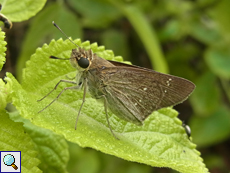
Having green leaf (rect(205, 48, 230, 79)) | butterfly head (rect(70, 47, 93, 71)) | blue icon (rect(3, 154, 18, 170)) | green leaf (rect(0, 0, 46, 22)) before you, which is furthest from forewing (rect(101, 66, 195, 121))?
green leaf (rect(205, 48, 230, 79))

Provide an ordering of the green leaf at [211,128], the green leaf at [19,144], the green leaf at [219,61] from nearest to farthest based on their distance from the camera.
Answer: the green leaf at [19,144], the green leaf at [219,61], the green leaf at [211,128]

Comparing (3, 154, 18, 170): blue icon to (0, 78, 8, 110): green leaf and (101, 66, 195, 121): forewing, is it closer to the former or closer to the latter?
(0, 78, 8, 110): green leaf

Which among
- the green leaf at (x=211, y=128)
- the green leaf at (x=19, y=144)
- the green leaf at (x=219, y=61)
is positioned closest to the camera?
the green leaf at (x=19, y=144)

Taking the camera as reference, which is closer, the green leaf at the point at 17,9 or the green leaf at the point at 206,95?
the green leaf at the point at 17,9

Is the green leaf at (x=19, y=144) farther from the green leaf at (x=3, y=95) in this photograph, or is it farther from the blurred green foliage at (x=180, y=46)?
the blurred green foliage at (x=180, y=46)

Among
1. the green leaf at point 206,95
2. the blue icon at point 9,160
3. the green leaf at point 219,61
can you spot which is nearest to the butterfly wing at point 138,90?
the blue icon at point 9,160

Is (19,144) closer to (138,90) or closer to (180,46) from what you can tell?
(138,90)

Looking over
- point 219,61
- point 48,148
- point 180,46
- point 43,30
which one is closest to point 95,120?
point 48,148
